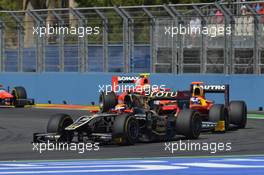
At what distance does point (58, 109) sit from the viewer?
97.9 ft

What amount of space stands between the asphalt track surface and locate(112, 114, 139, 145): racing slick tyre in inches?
6.0

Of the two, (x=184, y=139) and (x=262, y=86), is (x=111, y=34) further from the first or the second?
(x=184, y=139)

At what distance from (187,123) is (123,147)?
6.53 feet

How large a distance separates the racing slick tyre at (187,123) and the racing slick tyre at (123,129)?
5.21 ft

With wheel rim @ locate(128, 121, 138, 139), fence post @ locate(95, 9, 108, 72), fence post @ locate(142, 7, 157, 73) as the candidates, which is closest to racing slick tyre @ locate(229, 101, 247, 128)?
wheel rim @ locate(128, 121, 138, 139)

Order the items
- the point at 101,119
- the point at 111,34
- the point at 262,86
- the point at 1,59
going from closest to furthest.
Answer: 1. the point at 101,119
2. the point at 262,86
3. the point at 111,34
4. the point at 1,59

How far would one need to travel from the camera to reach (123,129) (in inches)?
632

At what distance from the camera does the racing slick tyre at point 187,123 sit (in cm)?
1756

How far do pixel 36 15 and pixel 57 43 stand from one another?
1524mm

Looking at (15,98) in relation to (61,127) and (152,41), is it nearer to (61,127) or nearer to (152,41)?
(152,41)

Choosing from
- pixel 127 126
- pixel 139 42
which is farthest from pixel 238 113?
pixel 139 42

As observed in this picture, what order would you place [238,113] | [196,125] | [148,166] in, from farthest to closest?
[238,113] → [196,125] → [148,166]

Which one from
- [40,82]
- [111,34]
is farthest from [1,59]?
[111,34]

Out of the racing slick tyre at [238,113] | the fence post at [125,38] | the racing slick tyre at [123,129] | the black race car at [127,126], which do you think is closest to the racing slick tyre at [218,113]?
the racing slick tyre at [238,113]
